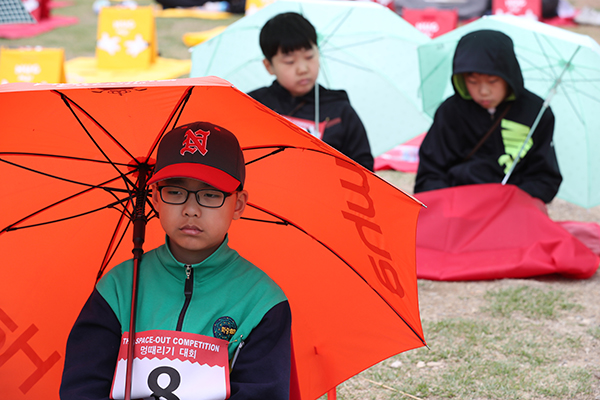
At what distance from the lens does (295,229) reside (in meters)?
2.08

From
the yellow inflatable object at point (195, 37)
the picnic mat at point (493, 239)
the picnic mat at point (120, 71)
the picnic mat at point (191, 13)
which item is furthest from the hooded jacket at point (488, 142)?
the picnic mat at point (191, 13)

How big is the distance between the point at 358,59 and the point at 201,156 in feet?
8.83

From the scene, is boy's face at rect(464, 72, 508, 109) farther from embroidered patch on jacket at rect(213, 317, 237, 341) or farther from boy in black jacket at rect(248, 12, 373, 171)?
embroidered patch on jacket at rect(213, 317, 237, 341)

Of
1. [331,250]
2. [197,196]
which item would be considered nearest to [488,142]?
[331,250]

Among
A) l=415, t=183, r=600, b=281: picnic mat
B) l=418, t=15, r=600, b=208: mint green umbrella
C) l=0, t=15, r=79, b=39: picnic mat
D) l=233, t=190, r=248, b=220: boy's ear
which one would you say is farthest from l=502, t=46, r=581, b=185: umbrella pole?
l=0, t=15, r=79, b=39: picnic mat

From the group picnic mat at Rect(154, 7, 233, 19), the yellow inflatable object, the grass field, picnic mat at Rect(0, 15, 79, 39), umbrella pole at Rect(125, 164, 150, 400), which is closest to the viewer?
umbrella pole at Rect(125, 164, 150, 400)

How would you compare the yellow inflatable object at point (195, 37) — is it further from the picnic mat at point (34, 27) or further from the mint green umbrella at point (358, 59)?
the mint green umbrella at point (358, 59)

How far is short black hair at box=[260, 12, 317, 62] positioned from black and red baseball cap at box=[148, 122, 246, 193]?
170cm

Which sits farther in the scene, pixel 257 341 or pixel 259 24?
pixel 259 24

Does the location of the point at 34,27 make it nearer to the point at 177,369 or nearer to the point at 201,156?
the point at 201,156

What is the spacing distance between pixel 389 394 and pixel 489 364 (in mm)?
467

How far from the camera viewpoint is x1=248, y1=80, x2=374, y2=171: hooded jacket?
3.54 m

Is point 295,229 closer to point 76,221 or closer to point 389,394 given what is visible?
point 76,221

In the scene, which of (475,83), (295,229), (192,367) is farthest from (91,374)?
(475,83)
